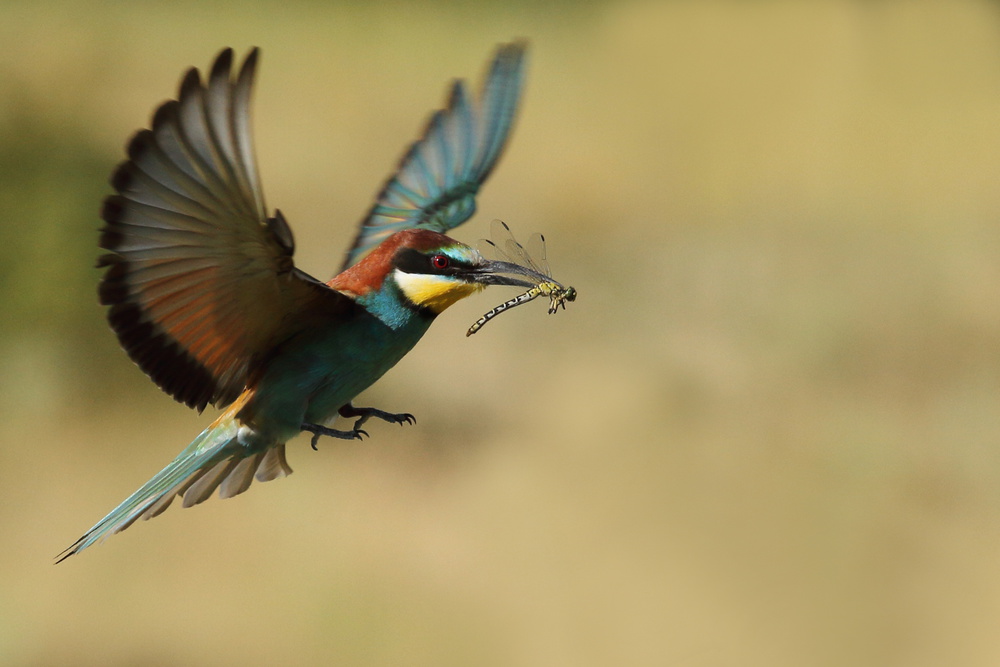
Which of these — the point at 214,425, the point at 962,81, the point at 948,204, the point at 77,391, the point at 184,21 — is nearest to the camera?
the point at 214,425

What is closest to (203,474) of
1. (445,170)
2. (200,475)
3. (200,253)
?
(200,475)

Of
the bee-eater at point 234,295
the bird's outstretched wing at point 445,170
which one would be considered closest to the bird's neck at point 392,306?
the bee-eater at point 234,295

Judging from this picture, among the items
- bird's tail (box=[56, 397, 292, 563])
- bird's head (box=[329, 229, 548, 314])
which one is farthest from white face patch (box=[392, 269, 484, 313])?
bird's tail (box=[56, 397, 292, 563])

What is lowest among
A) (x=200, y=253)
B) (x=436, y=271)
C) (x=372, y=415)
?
(x=372, y=415)

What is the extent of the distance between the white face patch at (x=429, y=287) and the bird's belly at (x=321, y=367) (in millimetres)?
32

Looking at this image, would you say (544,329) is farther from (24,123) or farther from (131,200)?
(131,200)

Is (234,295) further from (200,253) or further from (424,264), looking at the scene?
(424,264)

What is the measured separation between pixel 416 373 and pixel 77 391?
3.24 feet

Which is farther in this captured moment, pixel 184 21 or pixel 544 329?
pixel 184 21

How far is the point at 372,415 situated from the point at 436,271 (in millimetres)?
175

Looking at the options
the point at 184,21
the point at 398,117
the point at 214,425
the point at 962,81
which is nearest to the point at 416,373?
the point at 398,117

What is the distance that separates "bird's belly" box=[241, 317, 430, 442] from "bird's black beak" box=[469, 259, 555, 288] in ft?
0.25

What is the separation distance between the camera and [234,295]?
979mm

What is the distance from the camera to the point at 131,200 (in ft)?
2.93
